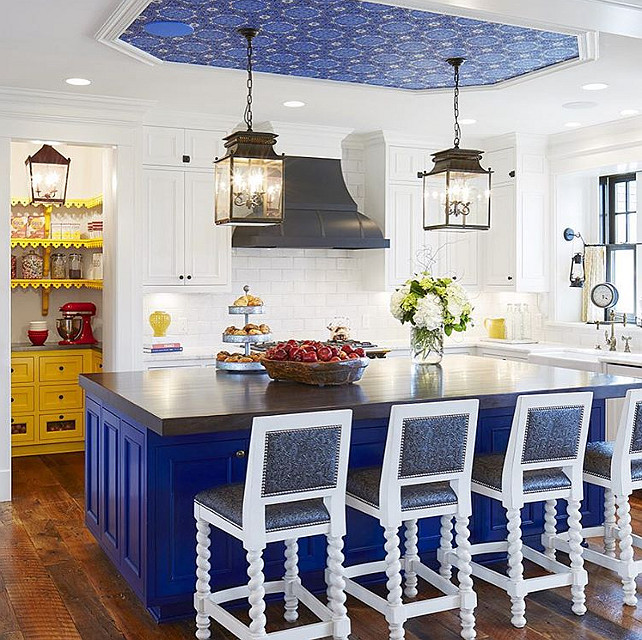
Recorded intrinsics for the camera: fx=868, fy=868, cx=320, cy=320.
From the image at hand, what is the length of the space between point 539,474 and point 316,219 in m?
3.63

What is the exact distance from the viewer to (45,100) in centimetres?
582

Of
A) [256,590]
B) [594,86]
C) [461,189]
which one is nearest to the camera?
[256,590]

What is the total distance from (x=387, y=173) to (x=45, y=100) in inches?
113

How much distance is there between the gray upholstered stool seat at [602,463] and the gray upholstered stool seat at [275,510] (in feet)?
4.59

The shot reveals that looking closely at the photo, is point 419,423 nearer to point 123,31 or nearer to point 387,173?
point 123,31

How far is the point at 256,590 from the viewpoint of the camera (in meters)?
3.16

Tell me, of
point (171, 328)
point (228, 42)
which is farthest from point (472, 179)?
point (171, 328)

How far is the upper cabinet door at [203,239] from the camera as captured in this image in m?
6.63

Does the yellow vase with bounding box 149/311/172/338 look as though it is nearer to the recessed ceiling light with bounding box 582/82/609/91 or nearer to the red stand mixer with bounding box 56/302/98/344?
the red stand mixer with bounding box 56/302/98/344

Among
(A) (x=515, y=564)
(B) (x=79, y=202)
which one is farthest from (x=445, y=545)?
(B) (x=79, y=202)

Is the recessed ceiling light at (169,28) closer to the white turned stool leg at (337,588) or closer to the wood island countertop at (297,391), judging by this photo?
the wood island countertop at (297,391)

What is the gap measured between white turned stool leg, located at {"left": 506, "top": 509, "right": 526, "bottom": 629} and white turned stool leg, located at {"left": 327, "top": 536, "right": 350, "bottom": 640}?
2.53 ft

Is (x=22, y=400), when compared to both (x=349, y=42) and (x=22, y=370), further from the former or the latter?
(x=349, y=42)

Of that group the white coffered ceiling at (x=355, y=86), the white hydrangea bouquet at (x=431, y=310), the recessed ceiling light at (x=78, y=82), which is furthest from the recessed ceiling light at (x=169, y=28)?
the white hydrangea bouquet at (x=431, y=310)
